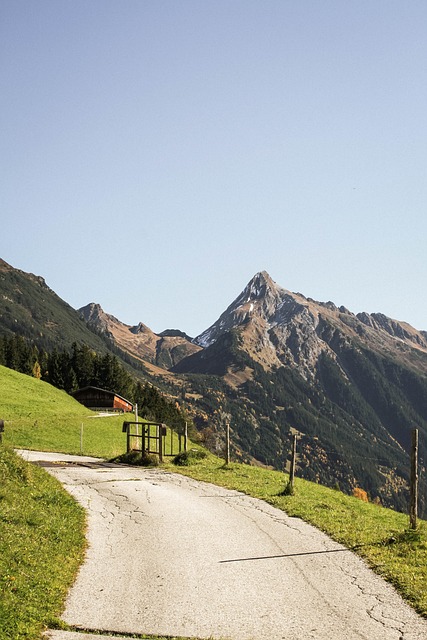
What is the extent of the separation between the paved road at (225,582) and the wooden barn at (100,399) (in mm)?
102215

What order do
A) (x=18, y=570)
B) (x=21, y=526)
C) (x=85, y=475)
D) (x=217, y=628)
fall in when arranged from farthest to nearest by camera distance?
1. (x=85, y=475)
2. (x=21, y=526)
3. (x=18, y=570)
4. (x=217, y=628)

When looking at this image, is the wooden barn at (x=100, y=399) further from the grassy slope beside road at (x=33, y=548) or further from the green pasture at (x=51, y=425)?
the grassy slope beside road at (x=33, y=548)

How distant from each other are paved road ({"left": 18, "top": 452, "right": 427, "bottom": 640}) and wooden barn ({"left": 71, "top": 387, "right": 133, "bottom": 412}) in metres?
102

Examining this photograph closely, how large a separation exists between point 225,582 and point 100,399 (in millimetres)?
114166

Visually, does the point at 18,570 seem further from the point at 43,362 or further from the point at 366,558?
the point at 43,362

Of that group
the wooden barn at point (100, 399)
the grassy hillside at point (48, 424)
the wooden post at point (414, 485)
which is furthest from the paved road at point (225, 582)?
the wooden barn at point (100, 399)

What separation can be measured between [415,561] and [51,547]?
9757 millimetres

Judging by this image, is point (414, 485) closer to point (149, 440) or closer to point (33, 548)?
point (33, 548)

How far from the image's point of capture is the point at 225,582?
1337cm

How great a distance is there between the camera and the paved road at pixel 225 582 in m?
10.8

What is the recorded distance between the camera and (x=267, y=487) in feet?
99.0

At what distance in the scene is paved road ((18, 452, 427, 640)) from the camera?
10.8 metres

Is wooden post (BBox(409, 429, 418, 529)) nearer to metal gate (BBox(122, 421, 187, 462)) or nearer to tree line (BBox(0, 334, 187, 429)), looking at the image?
metal gate (BBox(122, 421, 187, 462))

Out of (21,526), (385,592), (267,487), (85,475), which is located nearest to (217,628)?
(385,592)
